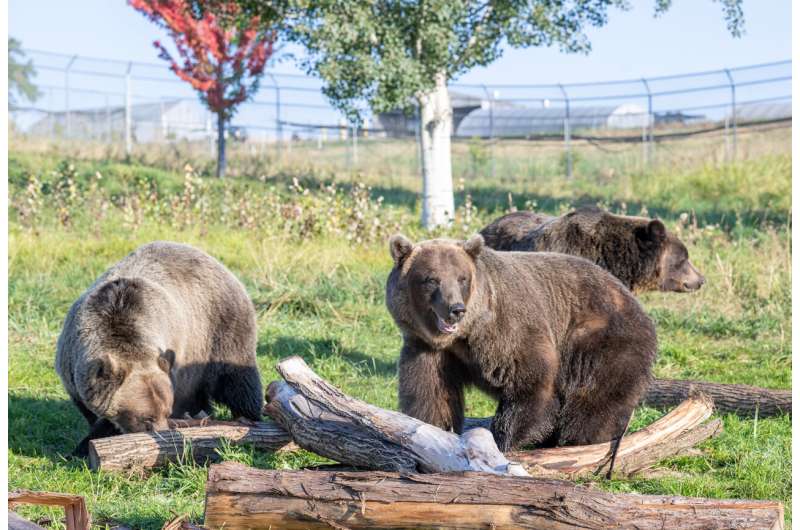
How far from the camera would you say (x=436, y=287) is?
5781mm

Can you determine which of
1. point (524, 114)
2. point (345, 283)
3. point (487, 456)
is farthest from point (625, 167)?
point (487, 456)

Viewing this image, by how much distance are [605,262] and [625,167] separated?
20384 millimetres

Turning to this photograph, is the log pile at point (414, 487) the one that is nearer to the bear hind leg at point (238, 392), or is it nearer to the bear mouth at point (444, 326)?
the bear mouth at point (444, 326)

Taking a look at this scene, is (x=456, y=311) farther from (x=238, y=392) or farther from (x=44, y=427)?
(x=44, y=427)

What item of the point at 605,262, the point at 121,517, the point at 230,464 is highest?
the point at 605,262

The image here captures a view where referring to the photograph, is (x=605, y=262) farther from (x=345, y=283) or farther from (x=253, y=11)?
(x=253, y=11)

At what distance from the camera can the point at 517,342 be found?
6.04 metres

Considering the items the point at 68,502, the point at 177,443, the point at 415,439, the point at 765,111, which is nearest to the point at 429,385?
the point at 415,439

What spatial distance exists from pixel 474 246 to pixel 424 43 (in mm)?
11921

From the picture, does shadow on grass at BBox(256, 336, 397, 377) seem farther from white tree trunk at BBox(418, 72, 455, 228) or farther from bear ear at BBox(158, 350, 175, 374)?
white tree trunk at BBox(418, 72, 455, 228)

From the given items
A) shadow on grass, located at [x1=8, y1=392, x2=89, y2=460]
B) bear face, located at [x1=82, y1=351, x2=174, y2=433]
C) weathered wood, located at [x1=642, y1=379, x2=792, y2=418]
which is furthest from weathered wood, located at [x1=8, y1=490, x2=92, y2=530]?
weathered wood, located at [x1=642, y1=379, x2=792, y2=418]

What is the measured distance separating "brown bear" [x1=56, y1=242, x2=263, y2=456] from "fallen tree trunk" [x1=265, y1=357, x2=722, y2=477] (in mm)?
915

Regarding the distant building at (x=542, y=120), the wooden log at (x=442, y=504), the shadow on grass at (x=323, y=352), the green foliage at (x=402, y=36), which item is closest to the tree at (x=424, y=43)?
the green foliage at (x=402, y=36)

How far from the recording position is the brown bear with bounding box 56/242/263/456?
6371 mm
